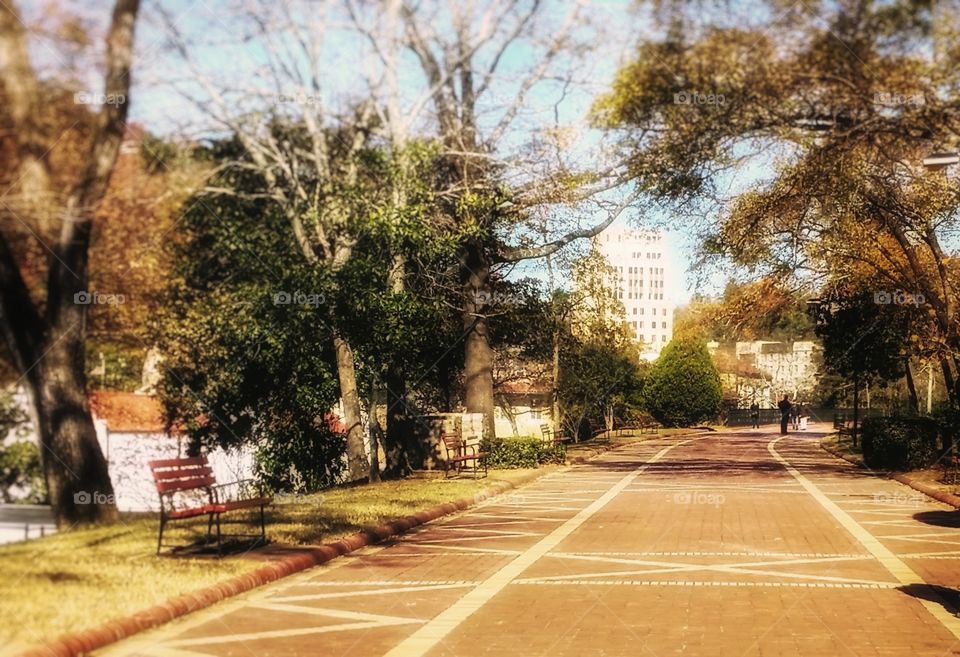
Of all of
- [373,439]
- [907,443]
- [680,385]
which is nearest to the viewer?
[373,439]

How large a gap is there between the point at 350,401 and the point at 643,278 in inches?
2459

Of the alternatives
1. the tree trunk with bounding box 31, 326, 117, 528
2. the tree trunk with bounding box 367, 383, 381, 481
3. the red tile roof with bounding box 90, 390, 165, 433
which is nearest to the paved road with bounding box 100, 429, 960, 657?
the tree trunk with bounding box 31, 326, 117, 528

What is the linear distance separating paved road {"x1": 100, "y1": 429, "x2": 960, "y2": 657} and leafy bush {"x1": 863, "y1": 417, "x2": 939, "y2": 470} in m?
8.73

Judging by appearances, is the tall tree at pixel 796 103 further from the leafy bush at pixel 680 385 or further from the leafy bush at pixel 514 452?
the leafy bush at pixel 680 385

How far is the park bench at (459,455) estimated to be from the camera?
2397cm

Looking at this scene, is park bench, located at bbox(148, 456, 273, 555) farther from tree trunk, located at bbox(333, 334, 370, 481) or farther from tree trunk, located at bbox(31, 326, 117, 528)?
tree trunk, located at bbox(333, 334, 370, 481)

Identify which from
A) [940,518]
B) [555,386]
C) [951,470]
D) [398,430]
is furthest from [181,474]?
[555,386]

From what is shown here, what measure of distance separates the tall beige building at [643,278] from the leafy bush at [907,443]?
8.07m

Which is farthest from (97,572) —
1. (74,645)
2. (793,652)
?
(793,652)

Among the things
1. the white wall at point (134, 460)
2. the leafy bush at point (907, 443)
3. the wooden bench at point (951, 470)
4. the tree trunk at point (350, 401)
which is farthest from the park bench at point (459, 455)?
the leafy bush at point (907, 443)

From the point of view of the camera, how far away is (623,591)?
389 inches

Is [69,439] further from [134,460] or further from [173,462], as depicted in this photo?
[134,460]

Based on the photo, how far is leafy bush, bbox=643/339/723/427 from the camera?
72.9 m

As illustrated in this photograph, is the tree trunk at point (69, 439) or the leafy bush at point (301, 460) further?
the leafy bush at point (301, 460)
